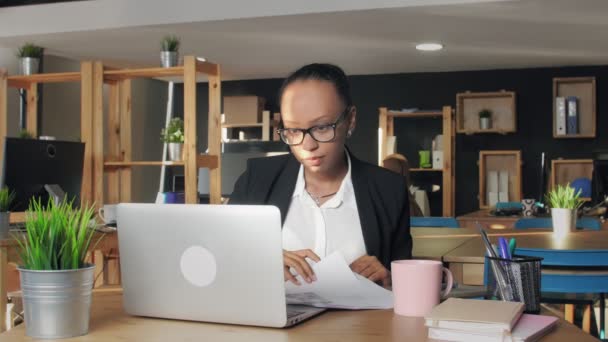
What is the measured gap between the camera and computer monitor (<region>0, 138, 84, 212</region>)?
3076 mm

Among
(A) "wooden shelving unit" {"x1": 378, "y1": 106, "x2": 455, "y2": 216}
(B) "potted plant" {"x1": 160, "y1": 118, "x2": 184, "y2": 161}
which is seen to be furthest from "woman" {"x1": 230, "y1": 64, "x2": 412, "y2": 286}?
(A) "wooden shelving unit" {"x1": 378, "y1": 106, "x2": 455, "y2": 216}

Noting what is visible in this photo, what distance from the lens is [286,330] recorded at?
4.14ft

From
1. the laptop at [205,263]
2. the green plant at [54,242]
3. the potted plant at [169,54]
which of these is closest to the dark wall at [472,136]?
the potted plant at [169,54]

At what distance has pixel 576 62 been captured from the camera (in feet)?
24.9

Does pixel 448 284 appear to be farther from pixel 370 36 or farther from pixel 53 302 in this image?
pixel 370 36

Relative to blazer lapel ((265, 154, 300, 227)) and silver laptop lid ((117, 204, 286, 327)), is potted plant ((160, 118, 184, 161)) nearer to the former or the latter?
blazer lapel ((265, 154, 300, 227))

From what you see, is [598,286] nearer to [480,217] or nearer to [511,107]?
[480,217]

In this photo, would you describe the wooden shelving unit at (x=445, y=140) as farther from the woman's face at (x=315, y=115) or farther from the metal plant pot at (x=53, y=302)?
the metal plant pot at (x=53, y=302)

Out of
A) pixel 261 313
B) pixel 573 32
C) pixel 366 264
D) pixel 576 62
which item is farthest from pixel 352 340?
pixel 576 62

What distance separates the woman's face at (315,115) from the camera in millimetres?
1658

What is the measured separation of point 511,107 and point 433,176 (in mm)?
1100

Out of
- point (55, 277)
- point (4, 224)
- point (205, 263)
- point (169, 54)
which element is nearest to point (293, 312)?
point (205, 263)

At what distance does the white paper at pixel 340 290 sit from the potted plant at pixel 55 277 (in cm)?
42

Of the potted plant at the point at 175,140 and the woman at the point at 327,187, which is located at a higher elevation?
the potted plant at the point at 175,140
